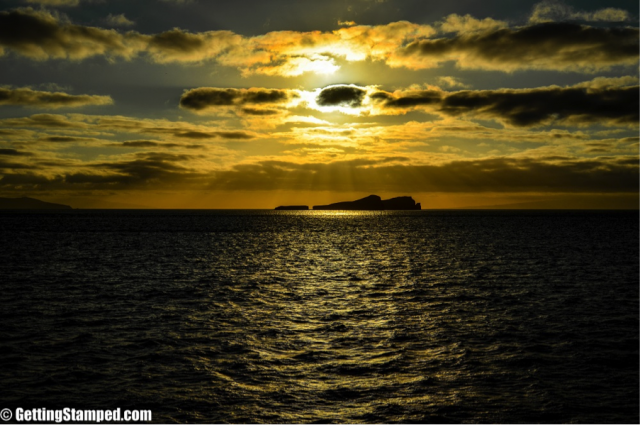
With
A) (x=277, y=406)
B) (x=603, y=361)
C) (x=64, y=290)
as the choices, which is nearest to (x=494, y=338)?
(x=603, y=361)

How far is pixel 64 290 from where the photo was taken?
4050 centimetres

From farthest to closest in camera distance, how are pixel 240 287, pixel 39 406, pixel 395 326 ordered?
pixel 240 287
pixel 395 326
pixel 39 406

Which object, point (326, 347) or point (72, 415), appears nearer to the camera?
point (72, 415)

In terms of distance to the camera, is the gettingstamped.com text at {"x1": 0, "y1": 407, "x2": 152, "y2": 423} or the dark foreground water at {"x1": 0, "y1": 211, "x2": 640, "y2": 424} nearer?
the gettingstamped.com text at {"x1": 0, "y1": 407, "x2": 152, "y2": 423}

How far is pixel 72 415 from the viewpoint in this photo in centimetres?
1577

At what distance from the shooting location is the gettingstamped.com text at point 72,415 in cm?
1547

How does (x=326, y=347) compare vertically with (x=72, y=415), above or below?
Result: below

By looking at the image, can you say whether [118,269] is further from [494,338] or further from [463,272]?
[494,338]

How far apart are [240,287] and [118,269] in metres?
20.1

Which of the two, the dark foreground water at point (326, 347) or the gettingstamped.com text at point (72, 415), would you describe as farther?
the dark foreground water at point (326, 347)

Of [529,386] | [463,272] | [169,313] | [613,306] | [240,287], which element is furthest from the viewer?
[463,272]

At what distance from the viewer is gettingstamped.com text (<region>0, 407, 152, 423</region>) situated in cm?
1547

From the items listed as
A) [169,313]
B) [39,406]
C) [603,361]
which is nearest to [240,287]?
[169,313]

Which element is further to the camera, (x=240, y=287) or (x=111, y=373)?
A: (x=240, y=287)
